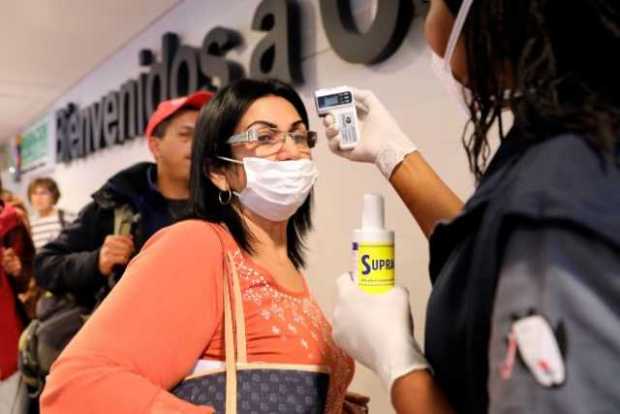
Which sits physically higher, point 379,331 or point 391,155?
point 391,155

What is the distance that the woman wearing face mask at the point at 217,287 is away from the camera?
0.82 m

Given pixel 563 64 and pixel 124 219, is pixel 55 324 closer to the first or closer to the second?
pixel 124 219

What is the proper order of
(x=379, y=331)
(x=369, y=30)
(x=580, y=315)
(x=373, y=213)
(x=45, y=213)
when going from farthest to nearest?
(x=45, y=213)
(x=369, y=30)
(x=373, y=213)
(x=379, y=331)
(x=580, y=315)

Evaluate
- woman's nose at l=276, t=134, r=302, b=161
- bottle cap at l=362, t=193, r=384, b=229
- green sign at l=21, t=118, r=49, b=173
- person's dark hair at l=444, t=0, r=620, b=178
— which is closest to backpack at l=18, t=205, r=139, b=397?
woman's nose at l=276, t=134, r=302, b=161

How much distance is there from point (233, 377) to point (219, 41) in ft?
6.83

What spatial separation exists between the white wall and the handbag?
2.45 feet

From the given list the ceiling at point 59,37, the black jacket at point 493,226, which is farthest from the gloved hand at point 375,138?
the ceiling at point 59,37

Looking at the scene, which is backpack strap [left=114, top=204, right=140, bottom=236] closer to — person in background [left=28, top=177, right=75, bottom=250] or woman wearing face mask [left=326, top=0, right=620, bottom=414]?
woman wearing face mask [left=326, top=0, right=620, bottom=414]

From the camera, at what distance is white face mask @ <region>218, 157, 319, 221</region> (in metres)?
1.18

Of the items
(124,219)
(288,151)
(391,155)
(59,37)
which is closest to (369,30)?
(288,151)

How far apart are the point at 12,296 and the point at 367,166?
5.93ft

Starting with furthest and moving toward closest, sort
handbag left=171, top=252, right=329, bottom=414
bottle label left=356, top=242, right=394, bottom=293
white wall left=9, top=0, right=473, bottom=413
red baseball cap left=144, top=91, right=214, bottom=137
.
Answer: red baseball cap left=144, top=91, right=214, bottom=137 → white wall left=9, top=0, right=473, bottom=413 → handbag left=171, top=252, right=329, bottom=414 → bottle label left=356, top=242, right=394, bottom=293

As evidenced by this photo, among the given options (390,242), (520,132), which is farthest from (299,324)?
(520,132)

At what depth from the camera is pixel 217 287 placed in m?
0.94
